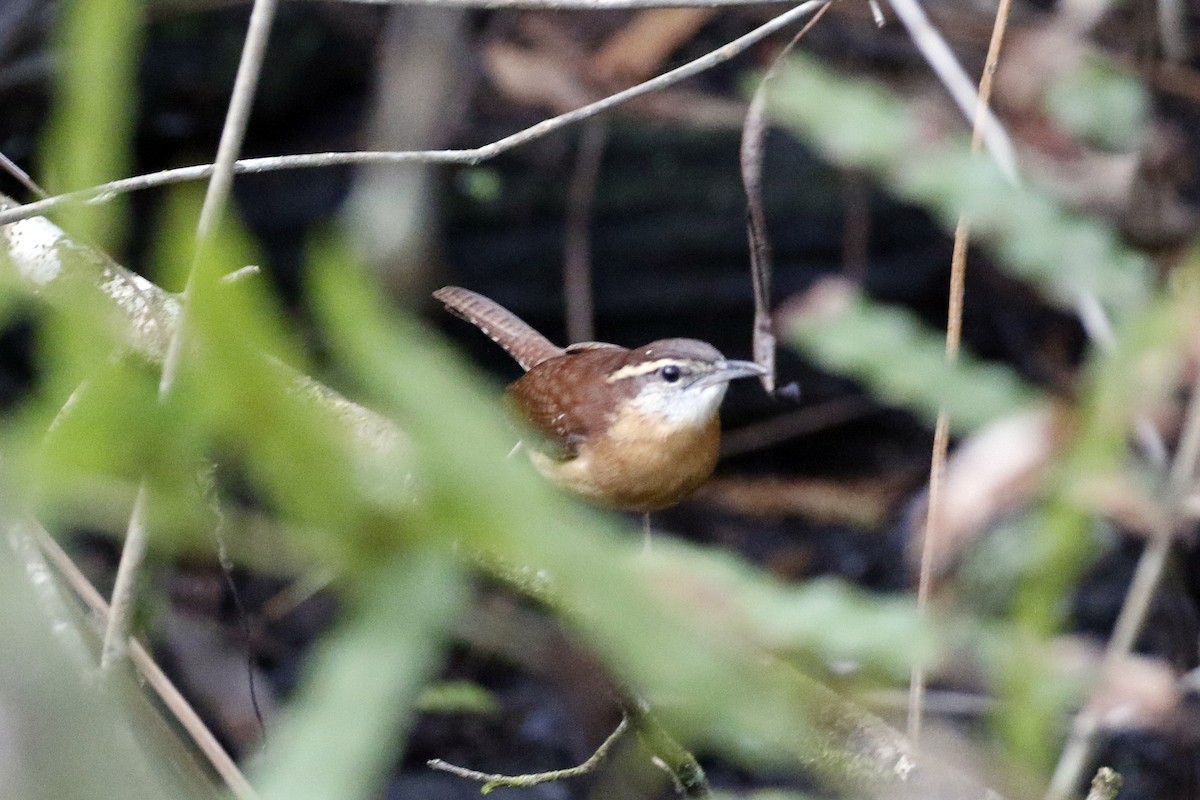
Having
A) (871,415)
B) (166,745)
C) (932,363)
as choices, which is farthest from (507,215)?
(166,745)

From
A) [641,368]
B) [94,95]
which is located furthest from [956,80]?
[94,95]

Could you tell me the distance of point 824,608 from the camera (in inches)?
78.2

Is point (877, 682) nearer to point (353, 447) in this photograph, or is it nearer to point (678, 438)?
point (678, 438)

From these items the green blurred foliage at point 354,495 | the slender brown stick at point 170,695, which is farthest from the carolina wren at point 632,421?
the green blurred foliage at point 354,495

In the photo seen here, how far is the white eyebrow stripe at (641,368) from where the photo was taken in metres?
3.46

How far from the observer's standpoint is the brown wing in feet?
11.2

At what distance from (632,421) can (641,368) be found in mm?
168

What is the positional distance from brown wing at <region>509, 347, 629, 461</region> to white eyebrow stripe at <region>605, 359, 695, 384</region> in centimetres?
3

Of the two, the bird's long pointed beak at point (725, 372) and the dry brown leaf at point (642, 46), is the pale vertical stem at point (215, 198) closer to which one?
the bird's long pointed beak at point (725, 372)

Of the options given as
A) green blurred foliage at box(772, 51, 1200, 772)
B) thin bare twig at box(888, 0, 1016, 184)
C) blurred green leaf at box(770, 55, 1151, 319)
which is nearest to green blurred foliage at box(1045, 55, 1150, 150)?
green blurred foliage at box(772, 51, 1200, 772)

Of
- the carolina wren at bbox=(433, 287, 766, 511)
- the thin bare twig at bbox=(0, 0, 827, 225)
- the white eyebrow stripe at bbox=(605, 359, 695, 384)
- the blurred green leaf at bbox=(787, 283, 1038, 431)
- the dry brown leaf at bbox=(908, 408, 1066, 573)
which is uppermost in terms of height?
the thin bare twig at bbox=(0, 0, 827, 225)

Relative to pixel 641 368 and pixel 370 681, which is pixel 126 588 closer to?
pixel 370 681

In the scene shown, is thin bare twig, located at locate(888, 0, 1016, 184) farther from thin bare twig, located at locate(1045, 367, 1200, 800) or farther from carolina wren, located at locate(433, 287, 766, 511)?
thin bare twig, located at locate(1045, 367, 1200, 800)

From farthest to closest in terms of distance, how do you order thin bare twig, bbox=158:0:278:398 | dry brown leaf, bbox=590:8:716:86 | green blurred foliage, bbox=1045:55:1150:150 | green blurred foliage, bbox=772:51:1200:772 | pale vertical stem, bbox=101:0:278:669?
dry brown leaf, bbox=590:8:716:86 < green blurred foliage, bbox=1045:55:1150:150 < green blurred foliage, bbox=772:51:1200:772 < thin bare twig, bbox=158:0:278:398 < pale vertical stem, bbox=101:0:278:669
